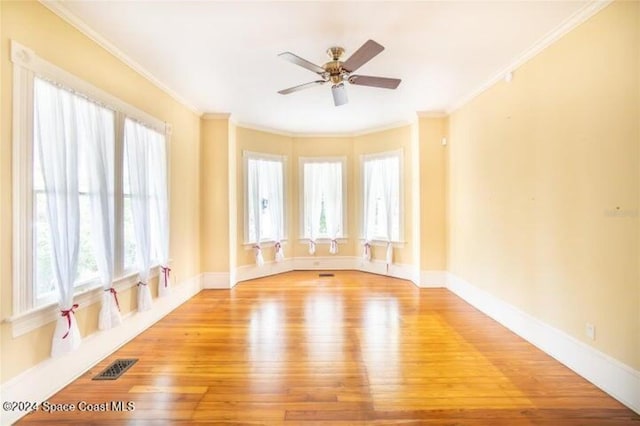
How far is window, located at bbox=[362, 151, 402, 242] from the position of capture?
5727mm

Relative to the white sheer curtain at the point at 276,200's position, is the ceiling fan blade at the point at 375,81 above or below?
above

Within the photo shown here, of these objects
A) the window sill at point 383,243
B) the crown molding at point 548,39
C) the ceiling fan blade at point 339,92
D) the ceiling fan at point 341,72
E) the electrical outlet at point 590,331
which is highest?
the crown molding at point 548,39

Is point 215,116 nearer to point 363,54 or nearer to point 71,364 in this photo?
point 363,54

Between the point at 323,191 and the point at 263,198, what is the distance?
4.22 ft

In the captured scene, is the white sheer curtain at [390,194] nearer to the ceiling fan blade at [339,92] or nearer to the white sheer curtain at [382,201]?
the white sheer curtain at [382,201]

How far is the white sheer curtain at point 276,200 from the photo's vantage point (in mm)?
6023

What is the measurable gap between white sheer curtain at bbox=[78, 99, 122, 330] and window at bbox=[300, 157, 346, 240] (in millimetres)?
3925

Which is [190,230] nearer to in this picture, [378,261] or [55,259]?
[55,259]

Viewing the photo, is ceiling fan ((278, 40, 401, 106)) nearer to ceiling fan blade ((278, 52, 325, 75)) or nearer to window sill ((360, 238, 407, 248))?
ceiling fan blade ((278, 52, 325, 75))

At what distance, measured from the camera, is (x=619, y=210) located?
218 cm

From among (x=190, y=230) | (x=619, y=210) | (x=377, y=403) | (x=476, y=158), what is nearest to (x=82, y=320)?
(x=190, y=230)

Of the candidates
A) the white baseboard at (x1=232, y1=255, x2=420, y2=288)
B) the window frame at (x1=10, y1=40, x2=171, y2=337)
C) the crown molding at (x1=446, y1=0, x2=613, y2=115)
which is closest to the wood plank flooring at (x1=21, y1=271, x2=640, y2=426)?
the window frame at (x1=10, y1=40, x2=171, y2=337)

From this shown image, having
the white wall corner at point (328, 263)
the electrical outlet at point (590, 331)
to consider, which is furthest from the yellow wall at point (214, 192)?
the electrical outlet at point (590, 331)

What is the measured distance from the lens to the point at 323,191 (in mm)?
6418
